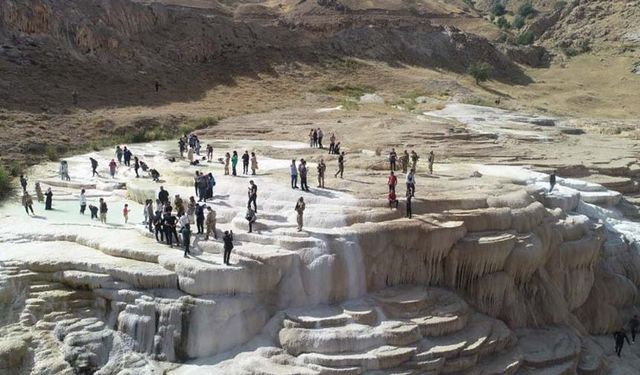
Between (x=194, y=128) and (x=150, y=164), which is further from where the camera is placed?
(x=194, y=128)

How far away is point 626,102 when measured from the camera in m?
42.2


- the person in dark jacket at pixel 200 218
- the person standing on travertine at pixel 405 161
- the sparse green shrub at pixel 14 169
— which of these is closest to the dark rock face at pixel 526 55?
the person standing on travertine at pixel 405 161

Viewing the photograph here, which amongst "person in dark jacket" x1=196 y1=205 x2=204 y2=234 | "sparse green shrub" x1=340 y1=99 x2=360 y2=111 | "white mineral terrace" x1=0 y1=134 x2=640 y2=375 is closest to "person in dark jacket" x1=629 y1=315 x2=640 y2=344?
"white mineral terrace" x1=0 y1=134 x2=640 y2=375

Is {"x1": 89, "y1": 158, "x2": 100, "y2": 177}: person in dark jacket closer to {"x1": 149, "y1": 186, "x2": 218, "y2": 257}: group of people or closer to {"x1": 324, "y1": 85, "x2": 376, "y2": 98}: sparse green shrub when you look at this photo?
{"x1": 149, "y1": 186, "x2": 218, "y2": 257}: group of people

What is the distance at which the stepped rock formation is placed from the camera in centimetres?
1188

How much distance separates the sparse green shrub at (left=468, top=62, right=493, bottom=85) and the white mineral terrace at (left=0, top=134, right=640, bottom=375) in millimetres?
28753

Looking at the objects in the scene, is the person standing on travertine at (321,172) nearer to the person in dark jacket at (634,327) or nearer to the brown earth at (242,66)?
the person in dark jacket at (634,327)

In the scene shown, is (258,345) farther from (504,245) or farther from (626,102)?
(626,102)

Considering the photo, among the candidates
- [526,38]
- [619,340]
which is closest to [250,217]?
[619,340]

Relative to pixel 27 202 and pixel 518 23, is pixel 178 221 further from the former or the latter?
pixel 518 23

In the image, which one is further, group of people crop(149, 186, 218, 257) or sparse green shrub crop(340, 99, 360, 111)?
sparse green shrub crop(340, 99, 360, 111)

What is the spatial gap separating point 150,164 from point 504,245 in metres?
10.8

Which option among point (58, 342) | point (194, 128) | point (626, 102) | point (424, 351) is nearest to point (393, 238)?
point (424, 351)

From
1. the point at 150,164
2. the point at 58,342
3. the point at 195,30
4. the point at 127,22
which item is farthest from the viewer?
the point at 195,30
